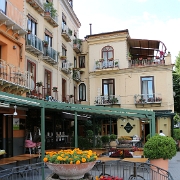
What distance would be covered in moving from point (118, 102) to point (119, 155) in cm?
1470

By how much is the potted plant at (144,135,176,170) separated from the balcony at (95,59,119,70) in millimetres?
18042

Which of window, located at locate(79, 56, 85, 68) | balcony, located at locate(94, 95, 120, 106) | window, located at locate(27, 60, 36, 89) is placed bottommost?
balcony, located at locate(94, 95, 120, 106)

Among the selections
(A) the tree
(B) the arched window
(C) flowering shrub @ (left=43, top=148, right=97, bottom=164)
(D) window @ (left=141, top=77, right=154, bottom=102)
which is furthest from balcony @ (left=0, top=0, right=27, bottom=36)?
(A) the tree

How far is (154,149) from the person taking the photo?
29.2 ft

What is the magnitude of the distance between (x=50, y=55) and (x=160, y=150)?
12861 millimetres

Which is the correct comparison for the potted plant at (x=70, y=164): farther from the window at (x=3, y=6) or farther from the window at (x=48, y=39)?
the window at (x=48, y=39)

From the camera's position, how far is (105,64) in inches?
1069

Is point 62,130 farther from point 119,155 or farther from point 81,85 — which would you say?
point 119,155

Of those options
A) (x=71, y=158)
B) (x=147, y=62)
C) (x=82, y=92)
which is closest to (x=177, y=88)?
(x=147, y=62)

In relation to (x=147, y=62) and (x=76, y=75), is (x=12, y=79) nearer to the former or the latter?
(x=76, y=75)

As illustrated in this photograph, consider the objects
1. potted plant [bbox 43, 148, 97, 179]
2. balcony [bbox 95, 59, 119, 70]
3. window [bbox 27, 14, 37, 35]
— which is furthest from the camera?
balcony [bbox 95, 59, 119, 70]

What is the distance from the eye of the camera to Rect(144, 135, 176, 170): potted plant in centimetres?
886

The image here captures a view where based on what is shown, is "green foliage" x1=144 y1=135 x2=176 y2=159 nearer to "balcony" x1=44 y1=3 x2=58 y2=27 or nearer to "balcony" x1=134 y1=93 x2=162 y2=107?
"balcony" x1=44 y1=3 x2=58 y2=27

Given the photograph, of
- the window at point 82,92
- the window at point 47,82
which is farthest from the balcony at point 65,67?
the window at point 82,92
